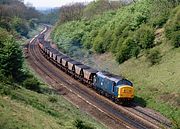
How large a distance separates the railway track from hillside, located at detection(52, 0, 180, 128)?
275 centimetres

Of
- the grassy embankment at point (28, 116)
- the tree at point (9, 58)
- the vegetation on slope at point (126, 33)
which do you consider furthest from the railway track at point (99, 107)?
the vegetation on slope at point (126, 33)

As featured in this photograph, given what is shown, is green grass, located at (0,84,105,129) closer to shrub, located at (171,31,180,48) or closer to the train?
the train

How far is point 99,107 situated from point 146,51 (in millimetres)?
18932

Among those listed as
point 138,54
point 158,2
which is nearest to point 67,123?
point 138,54

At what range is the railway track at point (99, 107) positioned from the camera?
34.5m

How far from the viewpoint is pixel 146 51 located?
56875 millimetres

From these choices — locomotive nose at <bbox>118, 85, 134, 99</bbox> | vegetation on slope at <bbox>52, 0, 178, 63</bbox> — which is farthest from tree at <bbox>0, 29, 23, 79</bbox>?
vegetation on slope at <bbox>52, 0, 178, 63</bbox>

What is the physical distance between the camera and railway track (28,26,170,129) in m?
34.5

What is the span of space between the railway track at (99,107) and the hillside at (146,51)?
2.75 metres

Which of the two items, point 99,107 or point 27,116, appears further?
point 99,107

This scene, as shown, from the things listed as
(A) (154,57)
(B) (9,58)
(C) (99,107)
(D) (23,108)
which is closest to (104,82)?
(C) (99,107)

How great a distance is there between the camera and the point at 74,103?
1684 inches

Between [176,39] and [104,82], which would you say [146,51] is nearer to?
[176,39]

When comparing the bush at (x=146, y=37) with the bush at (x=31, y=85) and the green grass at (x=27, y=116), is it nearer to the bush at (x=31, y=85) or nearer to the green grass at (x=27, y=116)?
the bush at (x=31, y=85)
